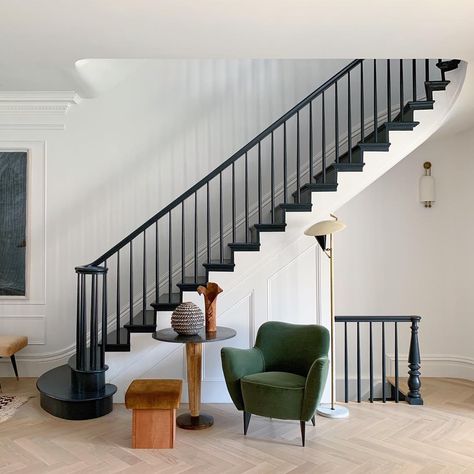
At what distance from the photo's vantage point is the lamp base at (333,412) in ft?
13.1

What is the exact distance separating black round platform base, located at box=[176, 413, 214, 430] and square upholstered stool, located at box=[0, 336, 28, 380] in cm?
196

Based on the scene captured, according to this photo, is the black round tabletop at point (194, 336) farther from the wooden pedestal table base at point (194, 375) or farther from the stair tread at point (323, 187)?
the stair tread at point (323, 187)

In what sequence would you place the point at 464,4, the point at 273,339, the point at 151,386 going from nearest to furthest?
the point at 464,4 < the point at 151,386 < the point at 273,339

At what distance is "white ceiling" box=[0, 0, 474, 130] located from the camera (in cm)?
298

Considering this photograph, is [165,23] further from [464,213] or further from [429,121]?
[464,213]

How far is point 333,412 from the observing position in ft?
13.2

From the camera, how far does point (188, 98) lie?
5.53m

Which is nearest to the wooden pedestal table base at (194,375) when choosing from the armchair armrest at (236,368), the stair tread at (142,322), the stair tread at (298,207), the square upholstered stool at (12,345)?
the armchair armrest at (236,368)

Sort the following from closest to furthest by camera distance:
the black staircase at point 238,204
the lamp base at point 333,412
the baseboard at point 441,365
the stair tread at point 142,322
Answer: the lamp base at point 333,412 < the stair tread at point 142,322 < the black staircase at point 238,204 < the baseboard at point 441,365

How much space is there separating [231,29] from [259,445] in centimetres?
290

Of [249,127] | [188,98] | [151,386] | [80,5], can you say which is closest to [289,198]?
[249,127]

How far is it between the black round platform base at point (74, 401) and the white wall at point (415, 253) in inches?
106

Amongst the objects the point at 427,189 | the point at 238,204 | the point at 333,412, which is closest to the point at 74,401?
the point at 333,412

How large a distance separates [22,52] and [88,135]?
168 cm
